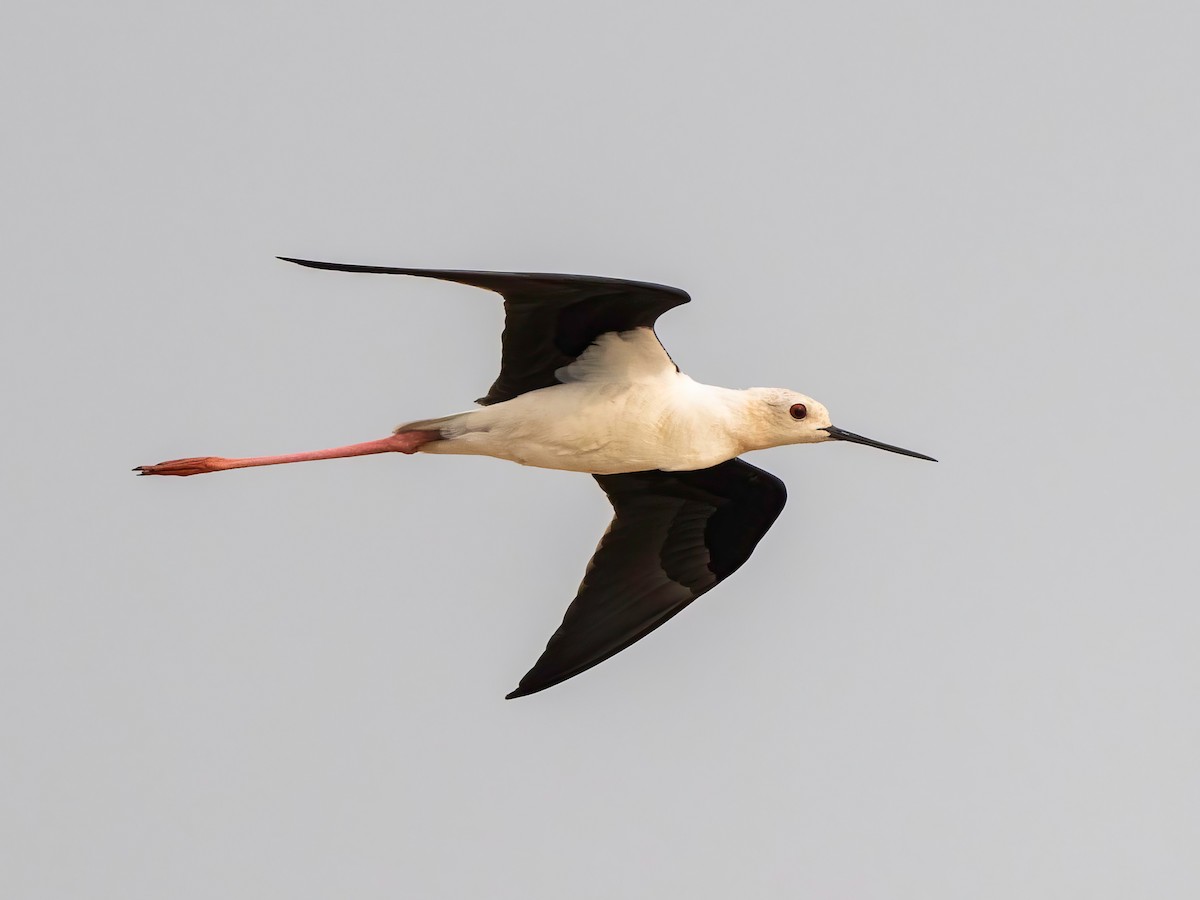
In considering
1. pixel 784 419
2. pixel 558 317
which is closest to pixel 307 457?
pixel 558 317

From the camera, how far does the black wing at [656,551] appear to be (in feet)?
45.0

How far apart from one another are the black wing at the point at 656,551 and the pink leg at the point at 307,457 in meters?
2.02

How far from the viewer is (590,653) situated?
13688 millimetres

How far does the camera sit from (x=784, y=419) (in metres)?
12.5

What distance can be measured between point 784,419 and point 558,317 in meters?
1.73

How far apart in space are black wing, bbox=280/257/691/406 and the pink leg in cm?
54

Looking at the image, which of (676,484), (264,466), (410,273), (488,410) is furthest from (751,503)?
(410,273)

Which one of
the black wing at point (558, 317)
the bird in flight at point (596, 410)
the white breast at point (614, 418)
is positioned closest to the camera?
the black wing at point (558, 317)

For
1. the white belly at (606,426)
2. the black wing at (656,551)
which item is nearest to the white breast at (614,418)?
the white belly at (606,426)

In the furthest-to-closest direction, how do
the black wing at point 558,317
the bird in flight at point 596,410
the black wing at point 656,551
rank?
1. the black wing at point 656,551
2. the bird in flight at point 596,410
3. the black wing at point 558,317

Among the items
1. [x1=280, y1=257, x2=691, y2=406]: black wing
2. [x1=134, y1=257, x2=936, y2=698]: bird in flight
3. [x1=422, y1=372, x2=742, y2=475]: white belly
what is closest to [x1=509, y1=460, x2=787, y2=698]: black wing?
[x1=134, y1=257, x2=936, y2=698]: bird in flight

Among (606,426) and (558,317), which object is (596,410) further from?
(558,317)

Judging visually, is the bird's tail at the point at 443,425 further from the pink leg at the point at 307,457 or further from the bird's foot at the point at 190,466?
the bird's foot at the point at 190,466

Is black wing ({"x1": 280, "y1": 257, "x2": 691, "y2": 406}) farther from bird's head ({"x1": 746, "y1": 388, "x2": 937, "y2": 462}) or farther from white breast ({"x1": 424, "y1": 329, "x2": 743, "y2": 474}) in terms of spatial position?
bird's head ({"x1": 746, "y1": 388, "x2": 937, "y2": 462})
